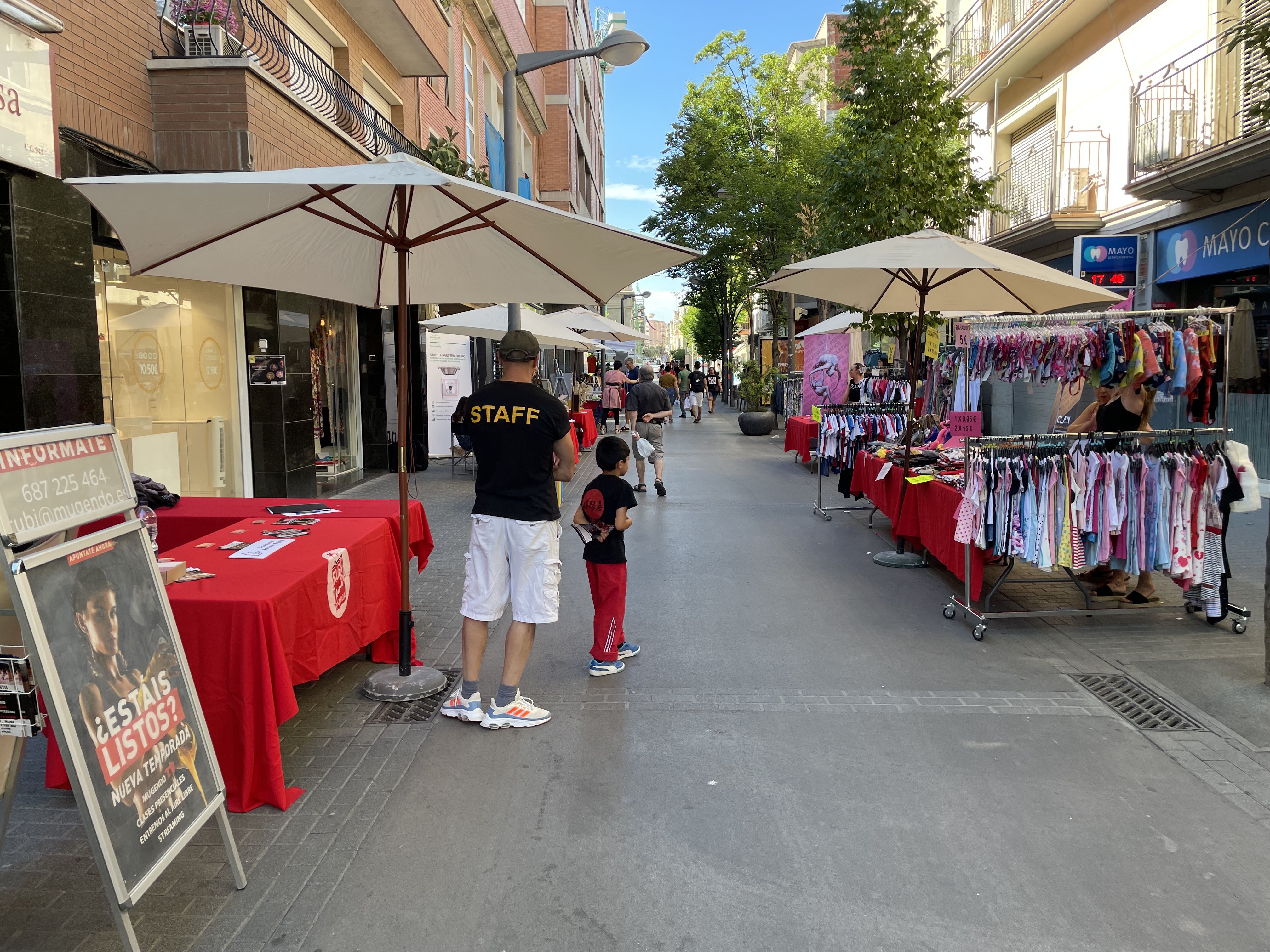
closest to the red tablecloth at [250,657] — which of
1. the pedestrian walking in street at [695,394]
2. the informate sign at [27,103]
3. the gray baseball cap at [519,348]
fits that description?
the gray baseball cap at [519,348]

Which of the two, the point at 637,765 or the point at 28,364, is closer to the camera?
the point at 637,765

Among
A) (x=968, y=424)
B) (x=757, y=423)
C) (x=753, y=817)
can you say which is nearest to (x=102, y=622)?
(x=753, y=817)

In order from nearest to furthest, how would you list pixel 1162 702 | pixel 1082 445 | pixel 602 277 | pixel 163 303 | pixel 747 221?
1. pixel 1162 702
2. pixel 602 277
3. pixel 1082 445
4. pixel 163 303
5. pixel 747 221

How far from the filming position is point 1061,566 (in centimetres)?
635

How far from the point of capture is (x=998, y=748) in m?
4.41

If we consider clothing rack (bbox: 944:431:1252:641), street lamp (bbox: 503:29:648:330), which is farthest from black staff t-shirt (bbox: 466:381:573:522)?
street lamp (bbox: 503:29:648:330)

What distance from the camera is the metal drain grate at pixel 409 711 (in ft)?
15.8

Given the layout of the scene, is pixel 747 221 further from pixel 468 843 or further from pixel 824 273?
pixel 468 843

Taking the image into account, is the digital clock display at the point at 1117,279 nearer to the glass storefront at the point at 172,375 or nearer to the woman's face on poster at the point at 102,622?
the glass storefront at the point at 172,375

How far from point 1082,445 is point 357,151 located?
9527 millimetres

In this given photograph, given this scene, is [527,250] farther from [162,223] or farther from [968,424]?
[968,424]

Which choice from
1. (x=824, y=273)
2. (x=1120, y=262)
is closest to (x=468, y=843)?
(x=824, y=273)

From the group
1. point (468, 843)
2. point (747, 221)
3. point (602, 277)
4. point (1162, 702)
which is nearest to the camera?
point (468, 843)

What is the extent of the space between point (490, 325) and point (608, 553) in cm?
829
